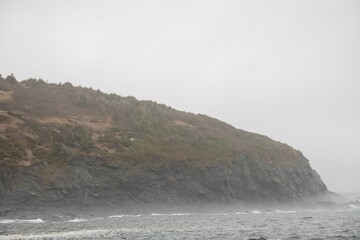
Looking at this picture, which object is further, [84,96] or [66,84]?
[66,84]

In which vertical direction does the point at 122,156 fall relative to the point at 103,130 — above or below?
below

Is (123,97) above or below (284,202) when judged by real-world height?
above

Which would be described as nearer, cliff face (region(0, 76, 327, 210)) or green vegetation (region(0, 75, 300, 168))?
cliff face (region(0, 76, 327, 210))

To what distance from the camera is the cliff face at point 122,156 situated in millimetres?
55969

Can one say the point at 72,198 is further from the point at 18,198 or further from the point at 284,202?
the point at 284,202

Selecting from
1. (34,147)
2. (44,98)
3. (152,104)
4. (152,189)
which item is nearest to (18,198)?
(34,147)

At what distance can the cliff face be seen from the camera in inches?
2203

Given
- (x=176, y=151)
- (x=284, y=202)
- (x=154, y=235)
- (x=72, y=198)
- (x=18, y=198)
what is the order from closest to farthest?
(x=154, y=235), (x=18, y=198), (x=72, y=198), (x=176, y=151), (x=284, y=202)

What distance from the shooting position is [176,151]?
241 ft

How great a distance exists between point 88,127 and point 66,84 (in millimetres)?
35073

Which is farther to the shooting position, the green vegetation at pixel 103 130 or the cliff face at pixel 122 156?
the green vegetation at pixel 103 130

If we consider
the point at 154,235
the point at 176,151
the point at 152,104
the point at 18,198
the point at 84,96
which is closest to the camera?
the point at 154,235

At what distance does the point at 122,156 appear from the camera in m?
65.3

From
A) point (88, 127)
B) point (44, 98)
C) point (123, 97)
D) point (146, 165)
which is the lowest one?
point (146, 165)
